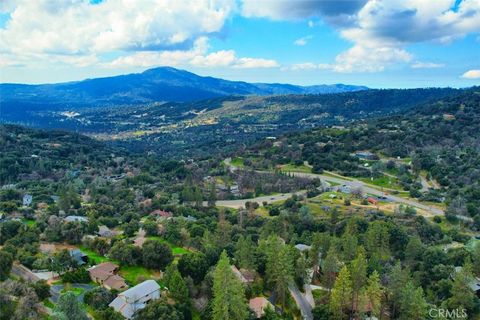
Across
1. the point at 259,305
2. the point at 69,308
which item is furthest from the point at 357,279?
the point at 69,308

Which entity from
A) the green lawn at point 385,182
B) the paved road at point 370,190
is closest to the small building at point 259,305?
the paved road at point 370,190

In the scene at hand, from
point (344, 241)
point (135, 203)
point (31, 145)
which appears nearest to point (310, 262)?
point (344, 241)

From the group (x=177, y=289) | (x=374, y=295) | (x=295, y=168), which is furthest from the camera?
(x=295, y=168)

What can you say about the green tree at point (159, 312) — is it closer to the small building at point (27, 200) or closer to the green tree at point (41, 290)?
the green tree at point (41, 290)

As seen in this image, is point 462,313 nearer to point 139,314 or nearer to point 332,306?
point 332,306

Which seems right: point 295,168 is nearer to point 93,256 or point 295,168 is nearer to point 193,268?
point 93,256

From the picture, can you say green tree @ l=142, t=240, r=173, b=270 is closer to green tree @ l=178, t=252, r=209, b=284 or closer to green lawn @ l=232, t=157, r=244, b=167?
green tree @ l=178, t=252, r=209, b=284
